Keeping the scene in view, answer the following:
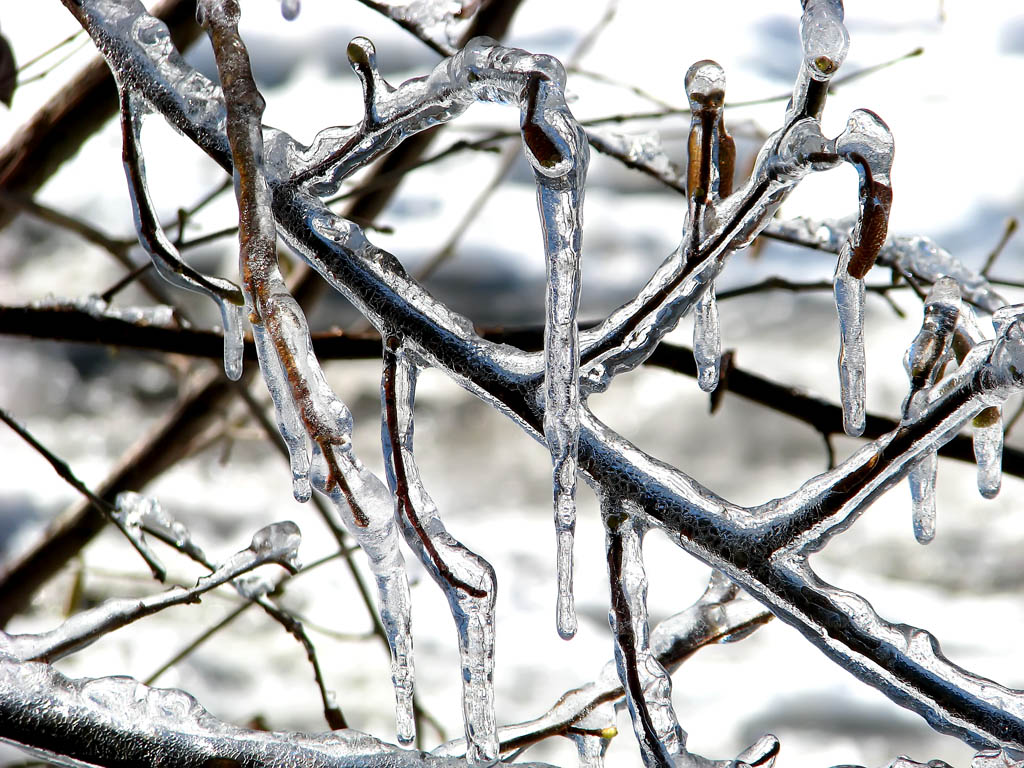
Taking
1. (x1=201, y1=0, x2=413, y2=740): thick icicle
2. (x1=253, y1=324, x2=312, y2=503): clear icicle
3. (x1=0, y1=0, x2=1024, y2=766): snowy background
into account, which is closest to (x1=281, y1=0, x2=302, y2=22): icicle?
(x1=201, y1=0, x2=413, y2=740): thick icicle

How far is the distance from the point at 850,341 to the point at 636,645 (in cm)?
13

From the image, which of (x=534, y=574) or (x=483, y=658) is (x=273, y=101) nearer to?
(x=534, y=574)

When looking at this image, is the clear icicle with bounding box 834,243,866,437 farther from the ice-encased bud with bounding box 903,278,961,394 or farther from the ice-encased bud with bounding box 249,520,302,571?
the ice-encased bud with bounding box 249,520,302,571

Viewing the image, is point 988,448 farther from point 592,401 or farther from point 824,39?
point 592,401

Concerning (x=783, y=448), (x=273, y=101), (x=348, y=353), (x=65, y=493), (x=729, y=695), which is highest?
(x=273, y=101)

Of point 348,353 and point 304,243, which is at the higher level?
point 348,353

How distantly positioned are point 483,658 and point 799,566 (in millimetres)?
116

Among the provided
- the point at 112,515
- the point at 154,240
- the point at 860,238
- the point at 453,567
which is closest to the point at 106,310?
the point at 112,515

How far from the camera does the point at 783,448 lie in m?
2.11

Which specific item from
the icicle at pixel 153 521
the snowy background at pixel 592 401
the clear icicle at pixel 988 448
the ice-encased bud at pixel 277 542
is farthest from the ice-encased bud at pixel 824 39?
the snowy background at pixel 592 401

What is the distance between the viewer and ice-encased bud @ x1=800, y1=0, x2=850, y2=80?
1.03ft

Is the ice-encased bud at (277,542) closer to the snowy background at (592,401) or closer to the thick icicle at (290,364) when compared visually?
the thick icicle at (290,364)

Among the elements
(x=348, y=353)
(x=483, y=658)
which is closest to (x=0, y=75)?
(x=348, y=353)

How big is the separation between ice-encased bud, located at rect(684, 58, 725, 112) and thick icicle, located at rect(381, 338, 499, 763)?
0.14m
